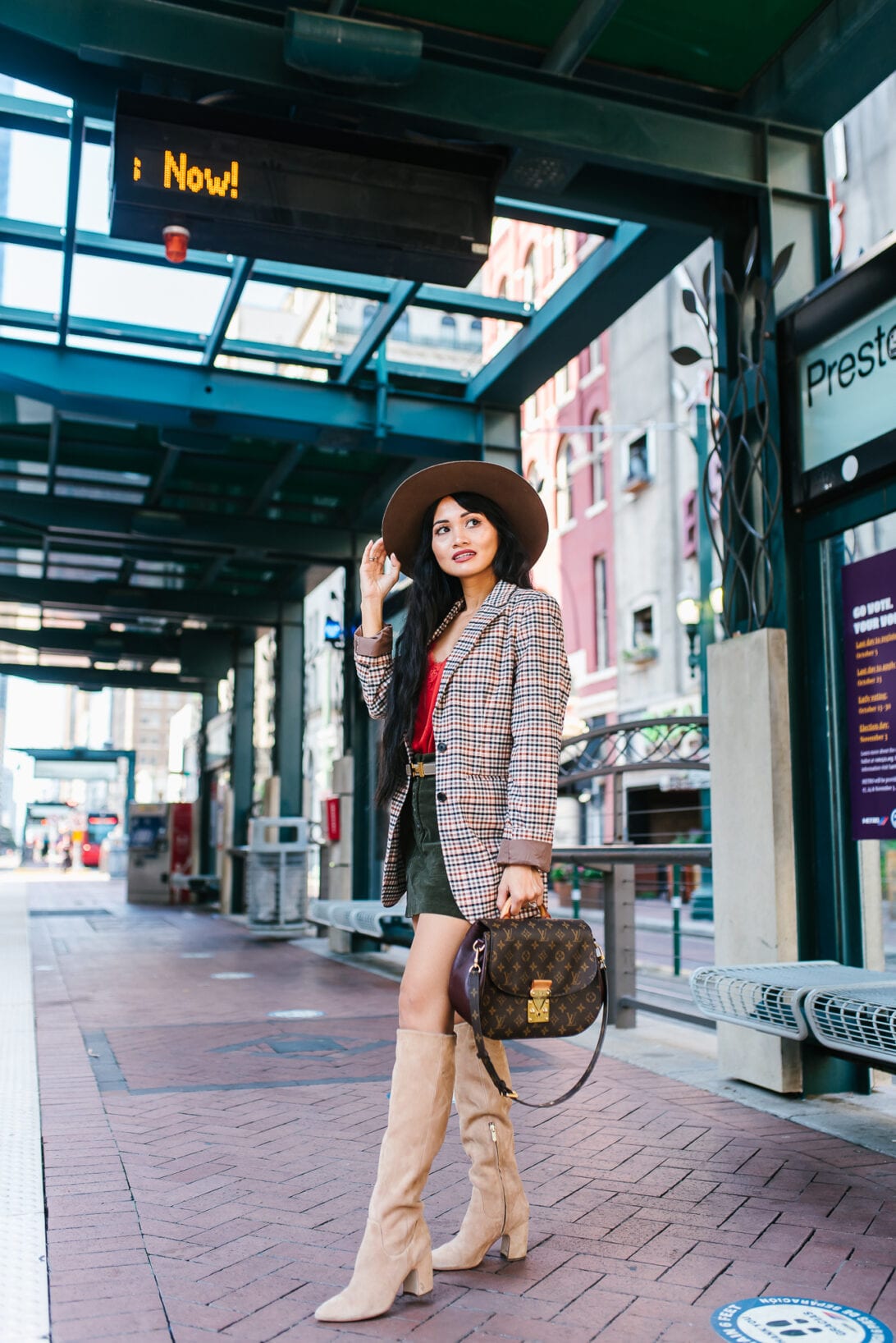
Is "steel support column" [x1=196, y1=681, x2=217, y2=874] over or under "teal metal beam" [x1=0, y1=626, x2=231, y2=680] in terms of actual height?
under

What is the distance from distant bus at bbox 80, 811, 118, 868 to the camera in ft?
163

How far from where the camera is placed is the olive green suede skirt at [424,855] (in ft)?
10.2

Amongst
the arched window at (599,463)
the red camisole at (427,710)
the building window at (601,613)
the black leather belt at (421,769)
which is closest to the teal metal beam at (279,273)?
the red camisole at (427,710)

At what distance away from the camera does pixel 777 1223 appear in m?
3.60

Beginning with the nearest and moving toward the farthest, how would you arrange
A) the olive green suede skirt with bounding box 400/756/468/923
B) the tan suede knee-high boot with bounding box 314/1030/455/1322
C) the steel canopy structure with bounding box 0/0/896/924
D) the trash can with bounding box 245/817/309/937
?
the tan suede knee-high boot with bounding box 314/1030/455/1322 → the olive green suede skirt with bounding box 400/756/468/923 → the steel canopy structure with bounding box 0/0/896/924 → the trash can with bounding box 245/817/309/937

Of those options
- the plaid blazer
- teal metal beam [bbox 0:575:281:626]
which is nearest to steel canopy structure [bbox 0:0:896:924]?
teal metal beam [bbox 0:575:281:626]

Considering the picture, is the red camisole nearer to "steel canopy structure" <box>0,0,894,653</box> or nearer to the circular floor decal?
the circular floor decal

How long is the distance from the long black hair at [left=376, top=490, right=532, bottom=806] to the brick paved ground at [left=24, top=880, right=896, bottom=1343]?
50.0 inches

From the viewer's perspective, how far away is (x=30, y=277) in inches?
338

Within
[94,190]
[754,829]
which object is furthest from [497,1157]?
[94,190]

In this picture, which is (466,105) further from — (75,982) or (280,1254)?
(75,982)

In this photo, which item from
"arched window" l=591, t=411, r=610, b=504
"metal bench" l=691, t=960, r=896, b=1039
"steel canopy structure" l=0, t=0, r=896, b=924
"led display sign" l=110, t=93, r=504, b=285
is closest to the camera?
"metal bench" l=691, t=960, r=896, b=1039

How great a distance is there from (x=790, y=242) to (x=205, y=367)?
5.35 metres

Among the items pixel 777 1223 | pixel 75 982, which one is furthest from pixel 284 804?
pixel 777 1223
